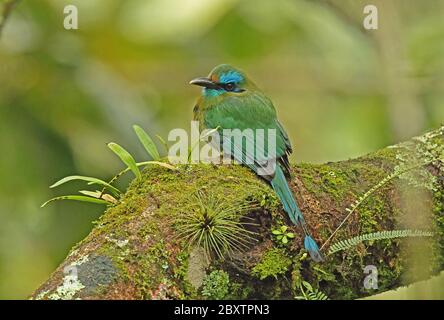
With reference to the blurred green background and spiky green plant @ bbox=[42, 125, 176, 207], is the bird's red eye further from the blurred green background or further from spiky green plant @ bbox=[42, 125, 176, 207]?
spiky green plant @ bbox=[42, 125, 176, 207]

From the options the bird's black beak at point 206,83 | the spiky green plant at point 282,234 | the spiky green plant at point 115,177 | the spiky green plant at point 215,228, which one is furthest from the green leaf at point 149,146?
the bird's black beak at point 206,83

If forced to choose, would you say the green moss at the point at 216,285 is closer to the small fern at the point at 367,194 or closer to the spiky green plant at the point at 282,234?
the spiky green plant at the point at 282,234

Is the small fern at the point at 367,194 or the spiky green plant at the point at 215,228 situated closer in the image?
the spiky green plant at the point at 215,228

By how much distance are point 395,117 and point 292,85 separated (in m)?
1.64

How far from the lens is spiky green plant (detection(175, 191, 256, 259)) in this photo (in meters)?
2.17

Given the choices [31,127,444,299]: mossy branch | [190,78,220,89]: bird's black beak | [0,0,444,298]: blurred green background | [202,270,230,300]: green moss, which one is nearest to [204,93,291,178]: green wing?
[190,78,220,89]: bird's black beak

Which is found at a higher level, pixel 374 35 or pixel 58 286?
pixel 374 35

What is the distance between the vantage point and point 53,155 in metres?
3.41

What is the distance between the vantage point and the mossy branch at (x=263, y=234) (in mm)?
2035

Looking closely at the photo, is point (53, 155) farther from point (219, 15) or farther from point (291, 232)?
point (291, 232)

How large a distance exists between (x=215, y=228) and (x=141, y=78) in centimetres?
198

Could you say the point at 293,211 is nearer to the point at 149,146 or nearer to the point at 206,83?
the point at 149,146

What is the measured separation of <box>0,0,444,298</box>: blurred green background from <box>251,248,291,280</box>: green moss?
0.93 m

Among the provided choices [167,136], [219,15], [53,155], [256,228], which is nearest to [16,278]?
[53,155]
